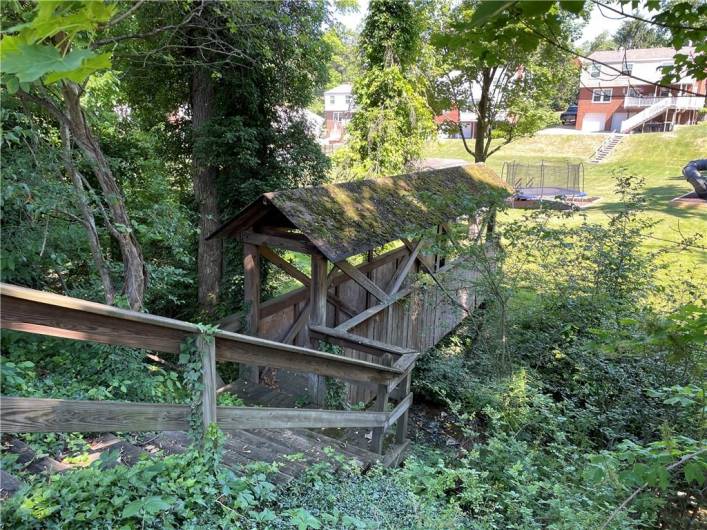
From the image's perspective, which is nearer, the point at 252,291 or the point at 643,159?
the point at 252,291

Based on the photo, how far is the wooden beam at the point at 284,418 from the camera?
8.42 feet

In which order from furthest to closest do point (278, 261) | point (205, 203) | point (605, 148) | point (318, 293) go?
point (605, 148) → point (205, 203) → point (278, 261) → point (318, 293)

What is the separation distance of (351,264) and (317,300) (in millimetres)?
1212

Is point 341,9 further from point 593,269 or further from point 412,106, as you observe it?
point 593,269

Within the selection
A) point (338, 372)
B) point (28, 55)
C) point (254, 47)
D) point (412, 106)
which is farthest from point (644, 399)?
point (412, 106)

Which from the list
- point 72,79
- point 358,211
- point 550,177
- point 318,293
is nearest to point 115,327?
point 72,79

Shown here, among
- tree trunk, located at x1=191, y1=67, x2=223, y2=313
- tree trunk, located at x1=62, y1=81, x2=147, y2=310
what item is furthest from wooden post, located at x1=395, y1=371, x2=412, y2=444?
tree trunk, located at x1=191, y1=67, x2=223, y2=313

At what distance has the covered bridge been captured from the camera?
16.9ft

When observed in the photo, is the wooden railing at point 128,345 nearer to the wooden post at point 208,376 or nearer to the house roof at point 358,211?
the wooden post at point 208,376

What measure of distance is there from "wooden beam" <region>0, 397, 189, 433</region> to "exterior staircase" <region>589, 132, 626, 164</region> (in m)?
37.4

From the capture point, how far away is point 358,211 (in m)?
5.91

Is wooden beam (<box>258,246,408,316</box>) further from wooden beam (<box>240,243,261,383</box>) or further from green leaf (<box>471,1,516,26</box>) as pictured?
green leaf (<box>471,1,516,26</box>)

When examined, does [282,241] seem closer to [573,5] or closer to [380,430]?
[380,430]

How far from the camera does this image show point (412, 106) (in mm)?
11906
